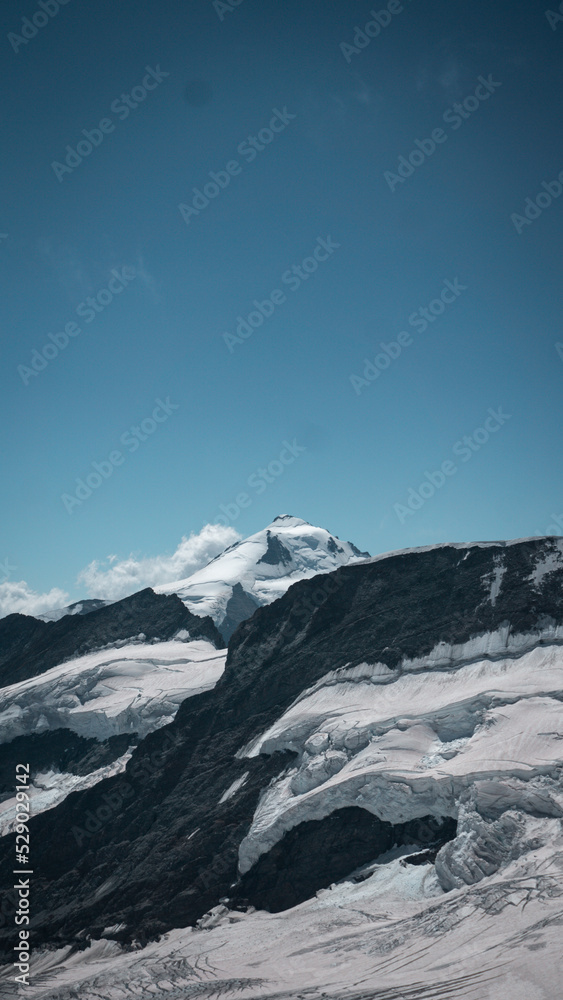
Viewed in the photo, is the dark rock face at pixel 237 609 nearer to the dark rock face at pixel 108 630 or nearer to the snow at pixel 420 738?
the dark rock face at pixel 108 630

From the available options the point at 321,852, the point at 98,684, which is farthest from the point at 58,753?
the point at 321,852

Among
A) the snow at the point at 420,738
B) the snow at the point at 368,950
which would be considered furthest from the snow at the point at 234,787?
the snow at the point at 368,950

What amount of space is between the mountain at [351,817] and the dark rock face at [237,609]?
9110 centimetres

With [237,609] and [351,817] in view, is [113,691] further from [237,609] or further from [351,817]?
[237,609]

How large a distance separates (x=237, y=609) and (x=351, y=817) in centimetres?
13485

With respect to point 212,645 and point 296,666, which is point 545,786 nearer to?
point 296,666

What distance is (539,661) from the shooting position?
178 ft

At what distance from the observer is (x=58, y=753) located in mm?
92500

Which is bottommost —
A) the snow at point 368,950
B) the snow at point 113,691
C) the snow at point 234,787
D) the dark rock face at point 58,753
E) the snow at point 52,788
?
the snow at point 368,950

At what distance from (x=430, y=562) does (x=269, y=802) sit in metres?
32.1

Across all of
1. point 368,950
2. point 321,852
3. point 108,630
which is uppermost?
point 108,630

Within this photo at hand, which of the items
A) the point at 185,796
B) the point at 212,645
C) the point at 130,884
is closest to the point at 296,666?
the point at 185,796

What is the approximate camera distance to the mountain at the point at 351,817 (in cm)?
3444

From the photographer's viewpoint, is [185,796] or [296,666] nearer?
[185,796]
